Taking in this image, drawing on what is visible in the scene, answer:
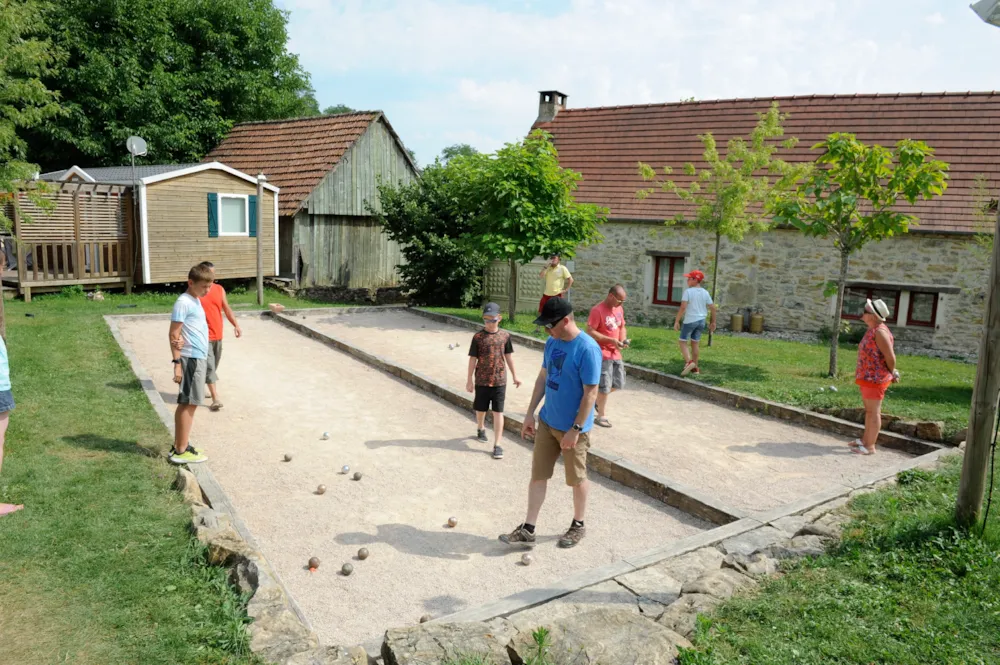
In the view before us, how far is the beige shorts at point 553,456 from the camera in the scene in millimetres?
5852

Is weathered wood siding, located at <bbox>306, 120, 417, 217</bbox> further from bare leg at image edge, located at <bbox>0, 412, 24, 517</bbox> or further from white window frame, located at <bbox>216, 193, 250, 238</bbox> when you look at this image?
bare leg at image edge, located at <bbox>0, 412, 24, 517</bbox>

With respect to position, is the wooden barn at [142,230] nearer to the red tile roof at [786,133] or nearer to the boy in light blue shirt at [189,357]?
the red tile roof at [786,133]

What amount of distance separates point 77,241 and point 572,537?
1703cm

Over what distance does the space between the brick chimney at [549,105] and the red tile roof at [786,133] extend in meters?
0.23

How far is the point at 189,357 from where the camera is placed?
23.7ft

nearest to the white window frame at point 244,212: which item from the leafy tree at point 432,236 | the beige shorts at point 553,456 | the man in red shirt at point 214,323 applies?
the leafy tree at point 432,236

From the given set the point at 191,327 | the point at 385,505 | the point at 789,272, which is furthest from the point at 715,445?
the point at 789,272

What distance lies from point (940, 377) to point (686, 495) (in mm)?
8655

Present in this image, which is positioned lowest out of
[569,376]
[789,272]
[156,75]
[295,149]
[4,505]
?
[4,505]

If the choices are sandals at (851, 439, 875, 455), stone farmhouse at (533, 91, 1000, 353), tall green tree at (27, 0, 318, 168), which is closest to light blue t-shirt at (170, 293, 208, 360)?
sandals at (851, 439, 875, 455)

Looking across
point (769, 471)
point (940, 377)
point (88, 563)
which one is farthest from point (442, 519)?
point (940, 377)

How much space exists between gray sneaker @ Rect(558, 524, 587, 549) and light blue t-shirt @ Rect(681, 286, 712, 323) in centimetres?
649

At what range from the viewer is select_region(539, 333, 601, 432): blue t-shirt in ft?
18.6

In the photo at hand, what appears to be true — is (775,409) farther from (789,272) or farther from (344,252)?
(344,252)
